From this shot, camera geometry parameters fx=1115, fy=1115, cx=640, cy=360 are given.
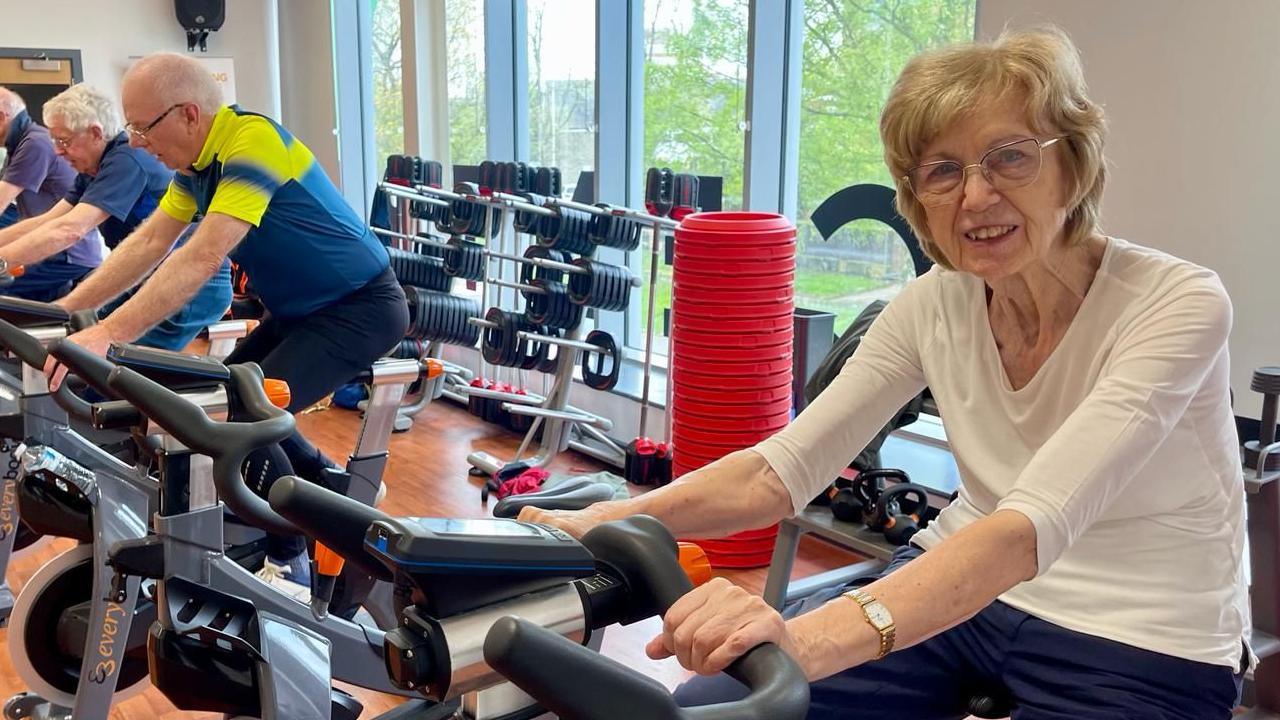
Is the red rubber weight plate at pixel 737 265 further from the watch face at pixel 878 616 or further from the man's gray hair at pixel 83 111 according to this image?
the watch face at pixel 878 616

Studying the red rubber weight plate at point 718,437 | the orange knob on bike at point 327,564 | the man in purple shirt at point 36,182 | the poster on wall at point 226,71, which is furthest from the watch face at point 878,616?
the poster on wall at point 226,71

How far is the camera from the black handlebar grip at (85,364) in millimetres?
1924

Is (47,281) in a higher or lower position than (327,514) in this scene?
lower

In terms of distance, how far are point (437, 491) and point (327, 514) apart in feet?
13.1

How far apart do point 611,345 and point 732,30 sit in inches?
62.9

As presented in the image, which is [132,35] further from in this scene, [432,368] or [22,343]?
[432,368]

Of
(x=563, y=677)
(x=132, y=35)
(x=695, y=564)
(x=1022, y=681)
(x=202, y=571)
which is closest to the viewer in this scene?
(x=563, y=677)

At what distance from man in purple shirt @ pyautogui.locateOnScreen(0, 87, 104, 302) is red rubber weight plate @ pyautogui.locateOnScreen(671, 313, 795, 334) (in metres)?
2.93

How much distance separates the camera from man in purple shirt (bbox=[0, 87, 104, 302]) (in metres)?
5.01

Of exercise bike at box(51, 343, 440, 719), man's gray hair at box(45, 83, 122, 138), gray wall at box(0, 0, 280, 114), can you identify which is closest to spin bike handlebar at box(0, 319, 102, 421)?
exercise bike at box(51, 343, 440, 719)

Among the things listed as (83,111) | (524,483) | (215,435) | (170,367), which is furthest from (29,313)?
(524,483)

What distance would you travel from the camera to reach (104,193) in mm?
4051

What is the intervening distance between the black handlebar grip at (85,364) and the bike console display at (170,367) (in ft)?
0.09

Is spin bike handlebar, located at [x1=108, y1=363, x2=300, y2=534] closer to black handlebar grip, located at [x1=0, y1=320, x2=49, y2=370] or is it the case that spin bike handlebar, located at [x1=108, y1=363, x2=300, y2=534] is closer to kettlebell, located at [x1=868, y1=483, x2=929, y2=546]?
black handlebar grip, located at [x1=0, y1=320, x2=49, y2=370]
